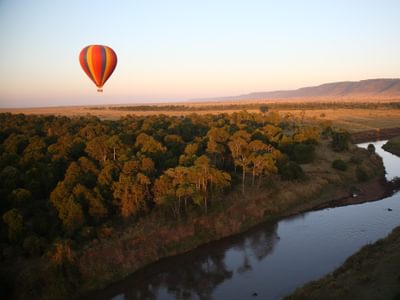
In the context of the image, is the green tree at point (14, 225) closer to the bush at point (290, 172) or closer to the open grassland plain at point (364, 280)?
the open grassland plain at point (364, 280)

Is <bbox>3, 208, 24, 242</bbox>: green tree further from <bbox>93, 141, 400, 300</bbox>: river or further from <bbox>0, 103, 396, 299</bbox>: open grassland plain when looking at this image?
<bbox>93, 141, 400, 300</bbox>: river

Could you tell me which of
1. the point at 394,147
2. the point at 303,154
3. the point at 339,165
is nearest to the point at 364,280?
the point at 339,165

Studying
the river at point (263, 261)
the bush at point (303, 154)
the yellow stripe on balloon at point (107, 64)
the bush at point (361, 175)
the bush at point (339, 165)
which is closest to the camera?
the river at point (263, 261)

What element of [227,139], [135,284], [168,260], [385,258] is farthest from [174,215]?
[227,139]

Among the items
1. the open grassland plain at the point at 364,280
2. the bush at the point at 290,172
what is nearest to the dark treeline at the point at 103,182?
the bush at the point at 290,172

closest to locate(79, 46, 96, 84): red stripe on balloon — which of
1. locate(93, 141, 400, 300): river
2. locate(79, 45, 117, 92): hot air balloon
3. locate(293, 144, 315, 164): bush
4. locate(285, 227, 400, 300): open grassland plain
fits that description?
locate(79, 45, 117, 92): hot air balloon
